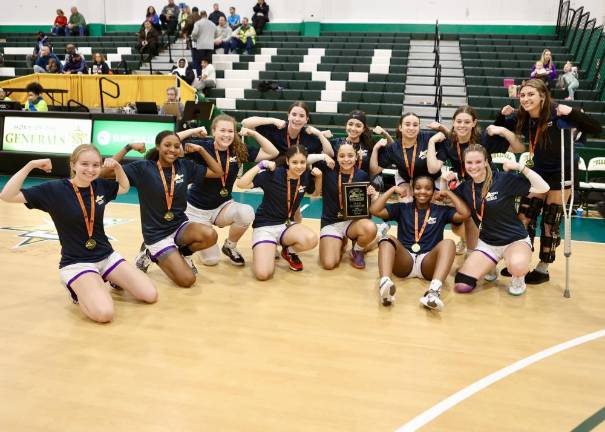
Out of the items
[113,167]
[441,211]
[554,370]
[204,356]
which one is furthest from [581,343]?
[113,167]

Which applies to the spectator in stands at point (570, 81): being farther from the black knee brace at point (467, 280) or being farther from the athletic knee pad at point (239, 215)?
the athletic knee pad at point (239, 215)

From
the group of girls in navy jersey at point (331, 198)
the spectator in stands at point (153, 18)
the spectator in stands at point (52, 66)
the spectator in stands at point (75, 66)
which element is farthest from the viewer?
the spectator in stands at point (153, 18)

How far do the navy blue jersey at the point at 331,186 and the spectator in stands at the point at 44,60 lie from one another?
37.5ft

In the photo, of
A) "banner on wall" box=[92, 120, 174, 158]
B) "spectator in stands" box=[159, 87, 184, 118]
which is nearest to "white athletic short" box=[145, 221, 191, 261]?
"banner on wall" box=[92, 120, 174, 158]

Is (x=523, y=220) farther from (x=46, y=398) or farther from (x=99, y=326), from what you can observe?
(x=46, y=398)

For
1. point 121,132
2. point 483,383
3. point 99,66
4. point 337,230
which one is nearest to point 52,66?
point 99,66

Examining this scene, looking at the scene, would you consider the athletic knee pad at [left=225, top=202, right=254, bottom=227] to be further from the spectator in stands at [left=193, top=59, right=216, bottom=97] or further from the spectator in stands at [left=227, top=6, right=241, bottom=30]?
the spectator in stands at [left=227, top=6, right=241, bottom=30]

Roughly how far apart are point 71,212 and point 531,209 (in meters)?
3.54

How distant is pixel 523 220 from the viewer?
4.50m

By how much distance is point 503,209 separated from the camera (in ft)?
13.3

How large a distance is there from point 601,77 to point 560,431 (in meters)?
10.6

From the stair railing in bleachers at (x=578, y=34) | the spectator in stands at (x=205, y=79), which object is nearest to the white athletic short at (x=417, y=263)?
the spectator in stands at (x=205, y=79)

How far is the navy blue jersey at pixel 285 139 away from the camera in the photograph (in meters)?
4.88

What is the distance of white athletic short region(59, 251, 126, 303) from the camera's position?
3465 mm
